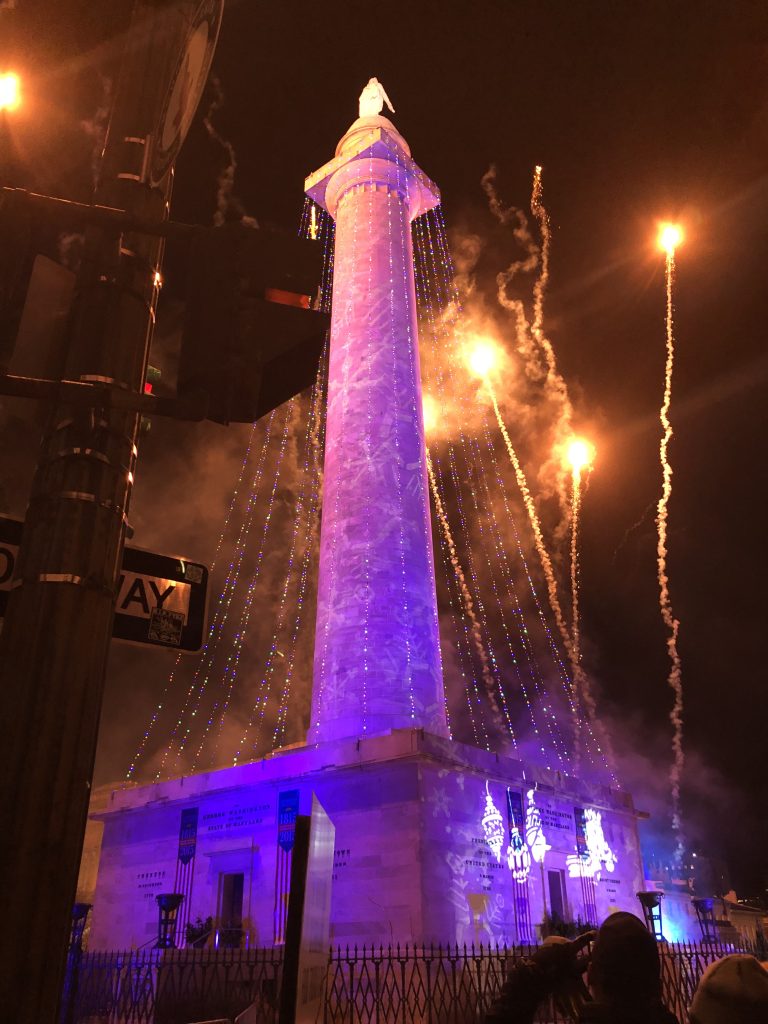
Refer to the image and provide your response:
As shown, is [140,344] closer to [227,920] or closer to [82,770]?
[82,770]

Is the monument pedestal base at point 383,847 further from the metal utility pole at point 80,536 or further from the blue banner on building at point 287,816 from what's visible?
the metal utility pole at point 80,536

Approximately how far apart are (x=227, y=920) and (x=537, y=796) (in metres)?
8.66

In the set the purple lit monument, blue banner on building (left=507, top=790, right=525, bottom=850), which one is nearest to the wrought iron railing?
the purple lit monument

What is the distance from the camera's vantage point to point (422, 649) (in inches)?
875

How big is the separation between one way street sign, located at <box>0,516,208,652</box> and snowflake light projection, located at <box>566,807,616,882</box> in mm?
19924

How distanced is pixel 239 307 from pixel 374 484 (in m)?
20.3

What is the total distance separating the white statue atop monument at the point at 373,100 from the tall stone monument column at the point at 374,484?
2.42 meters

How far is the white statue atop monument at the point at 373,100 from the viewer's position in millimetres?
32938

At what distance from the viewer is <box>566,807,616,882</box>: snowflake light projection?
69.3 feet

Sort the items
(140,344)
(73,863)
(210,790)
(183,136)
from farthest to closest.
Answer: (210,790)
(183,136)
(140,344)
(73,863)

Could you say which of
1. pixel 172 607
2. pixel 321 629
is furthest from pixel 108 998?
pixel 172 607

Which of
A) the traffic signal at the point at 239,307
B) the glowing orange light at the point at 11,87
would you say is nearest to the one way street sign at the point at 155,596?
the traffic signal at the point at 239,307

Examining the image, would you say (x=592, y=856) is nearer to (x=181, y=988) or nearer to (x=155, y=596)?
(x=181, y=988)

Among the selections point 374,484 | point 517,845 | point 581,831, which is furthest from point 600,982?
point 374,484
